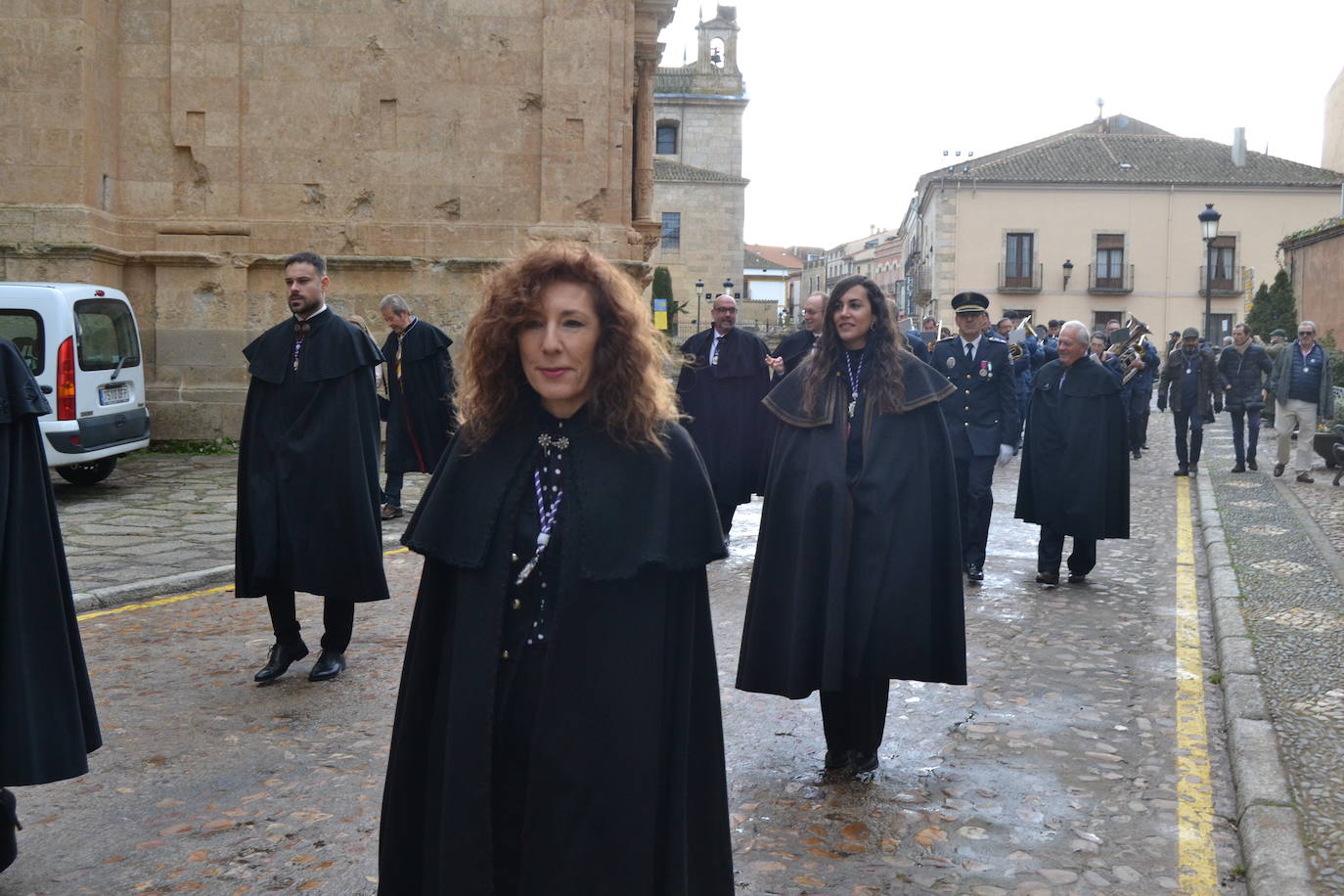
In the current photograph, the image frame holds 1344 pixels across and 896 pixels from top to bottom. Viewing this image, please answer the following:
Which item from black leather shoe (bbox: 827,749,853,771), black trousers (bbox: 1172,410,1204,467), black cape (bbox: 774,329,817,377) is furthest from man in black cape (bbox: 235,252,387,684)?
black trousers (bbox: 1172,410,1204,467)

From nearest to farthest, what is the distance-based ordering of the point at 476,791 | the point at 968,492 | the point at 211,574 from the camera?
the point at 476,791 < the point at 211,574 < the point at 968,492

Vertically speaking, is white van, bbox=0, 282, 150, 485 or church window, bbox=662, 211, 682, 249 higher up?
church window, bbox=662, 211, 682, 249

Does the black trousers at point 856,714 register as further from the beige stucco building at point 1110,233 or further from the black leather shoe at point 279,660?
the beige stucco building at point 1110,233

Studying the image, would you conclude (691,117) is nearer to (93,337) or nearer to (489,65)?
(489,65)

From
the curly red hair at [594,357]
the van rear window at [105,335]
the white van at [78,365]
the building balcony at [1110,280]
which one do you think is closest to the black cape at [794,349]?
the white van at [78,365]

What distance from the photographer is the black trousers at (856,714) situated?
4941mm

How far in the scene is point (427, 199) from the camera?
627 inches

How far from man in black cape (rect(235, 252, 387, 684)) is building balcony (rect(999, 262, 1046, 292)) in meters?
50.6

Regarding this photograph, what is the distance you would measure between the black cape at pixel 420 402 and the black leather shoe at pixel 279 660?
4644 mm

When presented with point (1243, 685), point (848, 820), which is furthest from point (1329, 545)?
point (848, 820)

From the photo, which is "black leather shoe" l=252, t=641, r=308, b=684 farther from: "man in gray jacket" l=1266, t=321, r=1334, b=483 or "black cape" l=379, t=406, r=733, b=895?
"man in gray jacket" l=1266, t=321, r=1334, b=483

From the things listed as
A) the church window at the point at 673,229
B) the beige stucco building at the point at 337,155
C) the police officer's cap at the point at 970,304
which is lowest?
the police officer's cap at the point at 970,304

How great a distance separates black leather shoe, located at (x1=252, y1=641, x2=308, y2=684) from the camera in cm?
607

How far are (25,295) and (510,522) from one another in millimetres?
10431
